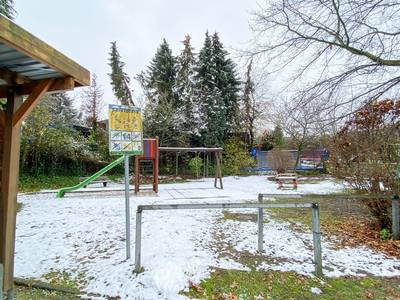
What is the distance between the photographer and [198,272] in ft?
10.5

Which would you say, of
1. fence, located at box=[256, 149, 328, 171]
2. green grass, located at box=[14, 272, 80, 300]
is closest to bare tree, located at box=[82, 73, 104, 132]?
fence, located at box=[256, 149, 328, 171]

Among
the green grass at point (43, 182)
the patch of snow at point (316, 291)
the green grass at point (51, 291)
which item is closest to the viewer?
the green grass at point (51, 291)

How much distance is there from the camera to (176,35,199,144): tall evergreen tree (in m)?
17.3

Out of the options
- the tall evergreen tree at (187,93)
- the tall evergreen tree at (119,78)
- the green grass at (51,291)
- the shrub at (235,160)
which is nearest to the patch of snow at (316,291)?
the green grass at (51,291)

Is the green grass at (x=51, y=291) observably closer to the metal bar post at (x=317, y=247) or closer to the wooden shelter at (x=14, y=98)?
the wooden shelter at (x=14, y=98)

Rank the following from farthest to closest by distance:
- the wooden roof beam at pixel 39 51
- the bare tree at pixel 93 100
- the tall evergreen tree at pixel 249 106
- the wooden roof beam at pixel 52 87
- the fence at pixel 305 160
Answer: the bare tree at pixel 93 100 → the tall evergreen tree at pixel 249 106 → the fence at pixel 305 160 → the wooden roof beam at pixel 52 87 → the wooden roof beam at pixel 39 51

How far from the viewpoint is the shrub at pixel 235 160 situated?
55.6 ft

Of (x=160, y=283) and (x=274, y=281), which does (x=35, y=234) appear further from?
(x=274, y=281)

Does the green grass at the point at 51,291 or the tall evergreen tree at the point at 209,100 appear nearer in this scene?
the green grass at the point at 51,291

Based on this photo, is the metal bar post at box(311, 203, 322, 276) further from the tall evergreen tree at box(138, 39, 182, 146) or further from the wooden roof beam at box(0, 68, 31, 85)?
the tall evergreen tree at box(138, 39, 182, 146)

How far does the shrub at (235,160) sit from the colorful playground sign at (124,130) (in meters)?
13.3

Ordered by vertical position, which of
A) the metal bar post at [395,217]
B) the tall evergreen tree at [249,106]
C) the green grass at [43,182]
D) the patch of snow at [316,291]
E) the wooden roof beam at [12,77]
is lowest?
the patch of snow at [316,291]

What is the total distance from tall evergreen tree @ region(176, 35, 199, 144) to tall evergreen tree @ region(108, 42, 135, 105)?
13.2 ft

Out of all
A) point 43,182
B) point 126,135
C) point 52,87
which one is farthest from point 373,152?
point 43,182
